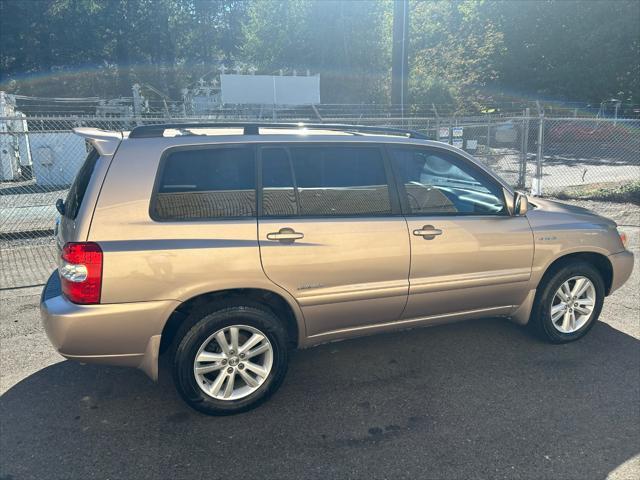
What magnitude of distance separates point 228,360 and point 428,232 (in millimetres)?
1593

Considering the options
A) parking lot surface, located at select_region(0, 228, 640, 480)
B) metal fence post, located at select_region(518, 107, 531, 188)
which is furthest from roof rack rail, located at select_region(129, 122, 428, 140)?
metal fence post, located at select_region(518, 107, 531, 188)

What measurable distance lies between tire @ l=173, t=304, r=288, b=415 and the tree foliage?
26.2 meters

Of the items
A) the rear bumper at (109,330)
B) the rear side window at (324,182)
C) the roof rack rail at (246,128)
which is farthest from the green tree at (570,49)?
the rear bumper at (109,330)

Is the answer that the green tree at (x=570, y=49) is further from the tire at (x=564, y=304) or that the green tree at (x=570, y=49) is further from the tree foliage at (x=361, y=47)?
the tire at (x=564, y=304)

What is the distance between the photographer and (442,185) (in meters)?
3.80

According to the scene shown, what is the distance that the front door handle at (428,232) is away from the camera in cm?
346

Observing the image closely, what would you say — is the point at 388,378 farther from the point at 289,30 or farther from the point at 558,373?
the point at 289,30

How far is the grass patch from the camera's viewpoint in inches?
426

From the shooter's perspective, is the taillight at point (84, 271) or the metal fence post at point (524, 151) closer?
the taillight at point (84, 271)

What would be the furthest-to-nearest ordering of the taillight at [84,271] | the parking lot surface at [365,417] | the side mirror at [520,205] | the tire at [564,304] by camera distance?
the tire at [564,304] → the side mirror at [520,205] → the taillight at [84,271] → the parking lot surface at [365,417]

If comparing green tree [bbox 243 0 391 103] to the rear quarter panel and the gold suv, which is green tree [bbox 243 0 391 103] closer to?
the gold suv

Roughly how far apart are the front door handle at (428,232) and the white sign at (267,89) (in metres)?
21.3

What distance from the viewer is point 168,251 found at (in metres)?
2.88

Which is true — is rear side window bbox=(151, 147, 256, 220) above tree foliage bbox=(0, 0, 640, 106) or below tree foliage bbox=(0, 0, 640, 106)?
below
